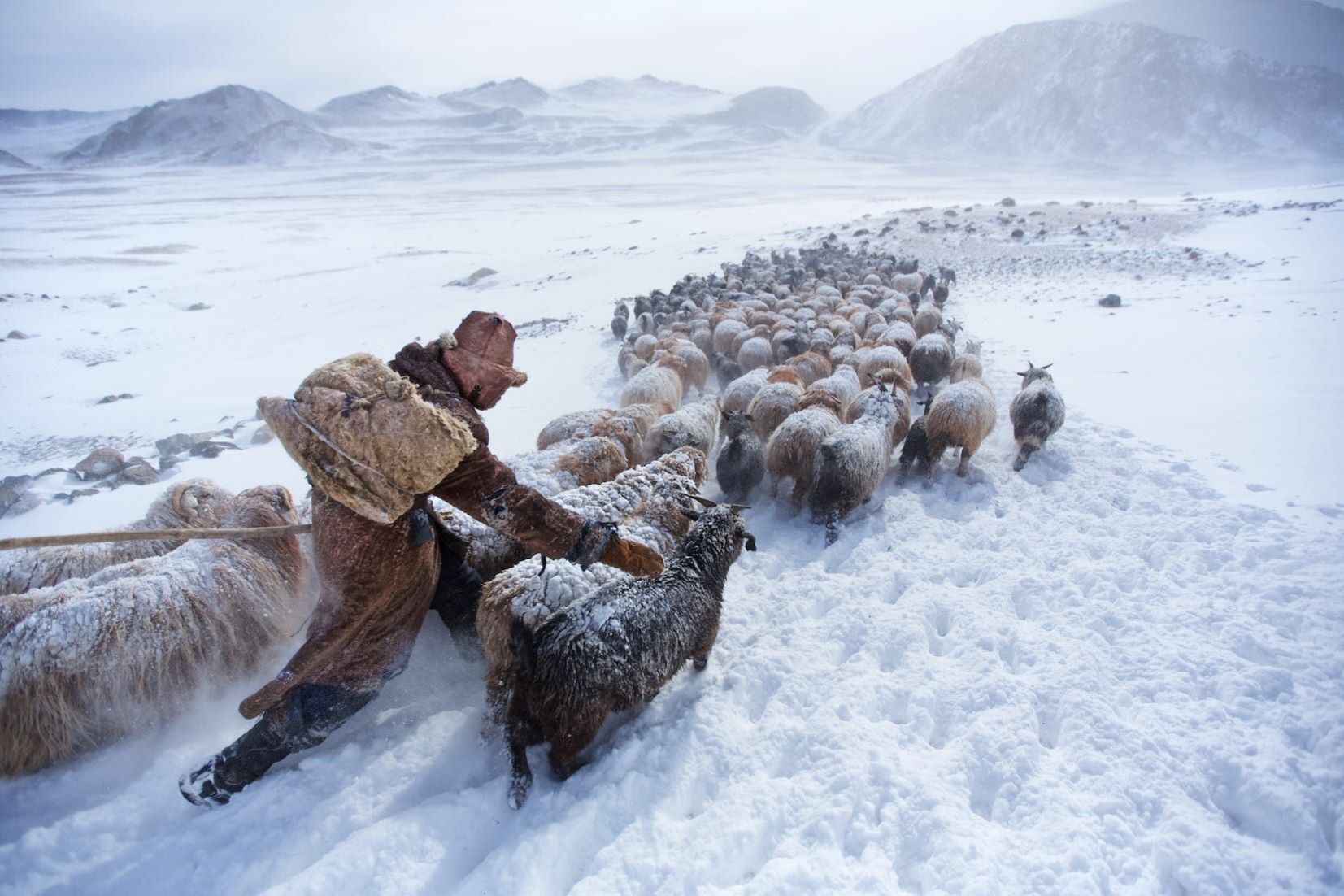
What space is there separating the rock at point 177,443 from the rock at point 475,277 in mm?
12680

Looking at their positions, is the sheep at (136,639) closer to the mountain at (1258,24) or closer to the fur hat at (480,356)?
the fur hat at (480,356)

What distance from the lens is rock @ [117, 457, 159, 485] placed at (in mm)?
5598

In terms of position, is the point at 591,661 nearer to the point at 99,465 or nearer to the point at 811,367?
the point at 811,367

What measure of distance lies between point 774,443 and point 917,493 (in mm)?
1274

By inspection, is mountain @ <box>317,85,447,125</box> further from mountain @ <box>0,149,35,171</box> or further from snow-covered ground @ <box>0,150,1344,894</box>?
snow-covered ground @ <box>0,150,1344,894</box>

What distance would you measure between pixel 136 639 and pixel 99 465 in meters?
4.76

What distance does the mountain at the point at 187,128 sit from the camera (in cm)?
7169

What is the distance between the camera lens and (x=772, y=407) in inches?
222

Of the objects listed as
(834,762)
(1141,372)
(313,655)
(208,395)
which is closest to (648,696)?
(834,762)

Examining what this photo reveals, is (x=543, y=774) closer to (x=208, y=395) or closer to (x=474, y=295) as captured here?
(x=208, y=395)

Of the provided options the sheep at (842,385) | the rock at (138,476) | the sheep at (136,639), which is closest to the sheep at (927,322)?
the sheep at (842,385)

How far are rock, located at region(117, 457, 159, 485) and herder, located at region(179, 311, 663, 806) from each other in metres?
4.76

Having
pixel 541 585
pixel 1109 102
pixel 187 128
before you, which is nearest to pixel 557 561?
pixel 541 585

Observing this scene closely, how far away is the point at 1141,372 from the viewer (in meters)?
7.58
